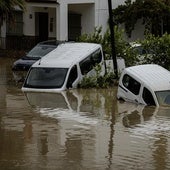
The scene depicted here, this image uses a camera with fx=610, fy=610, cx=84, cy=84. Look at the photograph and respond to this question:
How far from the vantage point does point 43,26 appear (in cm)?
4150

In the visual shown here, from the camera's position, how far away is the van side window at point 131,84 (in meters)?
18.8

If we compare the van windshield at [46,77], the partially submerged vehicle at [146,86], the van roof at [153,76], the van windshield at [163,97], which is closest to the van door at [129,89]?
the partially submerged vehicle at [146,86]

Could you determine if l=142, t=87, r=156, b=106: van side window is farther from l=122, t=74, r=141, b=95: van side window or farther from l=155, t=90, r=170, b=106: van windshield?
l=122, t=74, r=141, b=95: van side window

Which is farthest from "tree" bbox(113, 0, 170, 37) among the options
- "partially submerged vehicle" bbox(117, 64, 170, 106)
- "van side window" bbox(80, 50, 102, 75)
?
"partially submerged vehicle" bbox(117, 64, 170, 106)

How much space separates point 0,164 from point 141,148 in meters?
2.93

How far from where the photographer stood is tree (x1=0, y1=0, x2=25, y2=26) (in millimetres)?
33500

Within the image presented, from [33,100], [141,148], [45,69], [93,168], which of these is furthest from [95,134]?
[45,69]

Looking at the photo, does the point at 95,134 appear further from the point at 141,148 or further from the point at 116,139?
the point at 141,148

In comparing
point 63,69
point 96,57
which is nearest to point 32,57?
point 96,57

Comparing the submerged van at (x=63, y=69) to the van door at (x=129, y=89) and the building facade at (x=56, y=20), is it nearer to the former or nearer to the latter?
the van door at (x=129, y=89)

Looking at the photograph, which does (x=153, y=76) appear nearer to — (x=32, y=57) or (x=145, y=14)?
(x=32, y=57)

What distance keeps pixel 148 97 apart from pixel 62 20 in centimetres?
1930

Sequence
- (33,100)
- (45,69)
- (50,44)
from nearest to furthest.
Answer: (33,100), (45,69), (50,44)

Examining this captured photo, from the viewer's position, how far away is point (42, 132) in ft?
44.3
